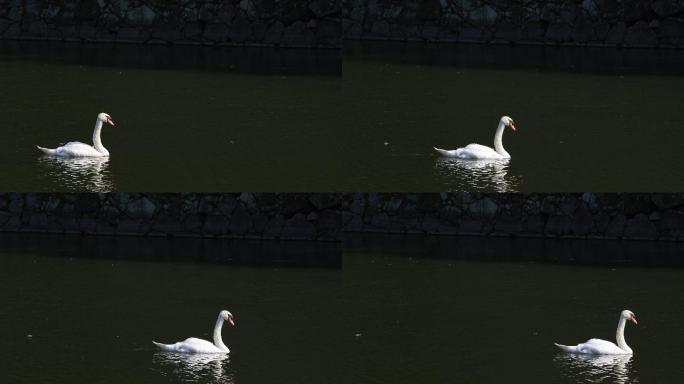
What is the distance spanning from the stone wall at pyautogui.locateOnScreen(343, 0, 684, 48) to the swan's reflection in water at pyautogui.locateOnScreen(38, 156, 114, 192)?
12.0 meters

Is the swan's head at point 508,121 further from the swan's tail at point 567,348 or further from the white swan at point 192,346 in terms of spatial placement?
the white swan at point 192,346

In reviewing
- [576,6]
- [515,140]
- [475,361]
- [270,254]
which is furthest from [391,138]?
[576,6]

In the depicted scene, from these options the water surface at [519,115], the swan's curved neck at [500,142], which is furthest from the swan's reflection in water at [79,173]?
the swan's curved neck at [500,142]

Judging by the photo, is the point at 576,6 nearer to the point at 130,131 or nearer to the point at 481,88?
the point at 481,88

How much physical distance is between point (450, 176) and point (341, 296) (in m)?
2.62

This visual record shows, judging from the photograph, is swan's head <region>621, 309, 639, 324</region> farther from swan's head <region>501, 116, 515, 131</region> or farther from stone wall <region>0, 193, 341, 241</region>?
stone wall <region>0, 193, 341, 241</region>

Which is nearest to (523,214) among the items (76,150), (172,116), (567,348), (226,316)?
(172,116)

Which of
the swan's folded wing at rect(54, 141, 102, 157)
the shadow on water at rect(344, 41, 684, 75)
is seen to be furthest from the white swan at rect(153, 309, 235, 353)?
the shadow on water at rect(344, 41, 684, 75)

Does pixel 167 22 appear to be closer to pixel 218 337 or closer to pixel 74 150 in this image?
pixel 74 150

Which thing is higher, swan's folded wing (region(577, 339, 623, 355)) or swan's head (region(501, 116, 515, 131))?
swan's head (region(501, 116, 515, 131))

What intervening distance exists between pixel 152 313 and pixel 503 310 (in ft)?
16.0

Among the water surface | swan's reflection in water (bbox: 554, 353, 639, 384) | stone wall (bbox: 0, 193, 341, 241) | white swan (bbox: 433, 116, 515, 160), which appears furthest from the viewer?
stone wall (bbox: 0, 193, 341, 241)

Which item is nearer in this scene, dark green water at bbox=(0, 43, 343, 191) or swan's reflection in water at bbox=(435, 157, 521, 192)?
swan's reflection in water at bbox=(435, 157, 521, 192)

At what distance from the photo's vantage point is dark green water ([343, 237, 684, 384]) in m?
18.6
